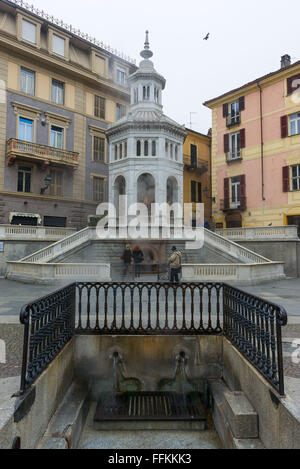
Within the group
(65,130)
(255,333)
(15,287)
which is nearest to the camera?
(255,333)

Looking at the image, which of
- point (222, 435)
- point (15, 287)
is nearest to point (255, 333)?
point (222, 435)

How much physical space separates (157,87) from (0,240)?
17015 mm

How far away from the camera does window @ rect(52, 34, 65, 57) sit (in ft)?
80.7

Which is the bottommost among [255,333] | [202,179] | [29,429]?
[29,429]

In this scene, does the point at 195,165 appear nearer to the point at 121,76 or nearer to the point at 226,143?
the point at 226,143

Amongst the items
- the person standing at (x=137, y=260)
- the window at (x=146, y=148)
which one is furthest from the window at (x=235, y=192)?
the person standing at (x=137, y=260)

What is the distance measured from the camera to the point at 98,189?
2769cm

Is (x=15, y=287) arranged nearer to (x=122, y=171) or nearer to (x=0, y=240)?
(x=0, y=240)

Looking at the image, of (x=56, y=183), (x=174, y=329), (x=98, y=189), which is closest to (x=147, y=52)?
(x=98, y=189)

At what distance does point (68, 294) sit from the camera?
512cm

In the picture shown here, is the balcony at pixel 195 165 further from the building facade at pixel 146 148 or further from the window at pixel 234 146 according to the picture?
the building facade at pixel 146 148

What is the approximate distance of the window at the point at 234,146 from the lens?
26.6 meters

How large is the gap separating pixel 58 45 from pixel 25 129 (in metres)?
8.17

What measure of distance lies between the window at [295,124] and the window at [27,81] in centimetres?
2106
